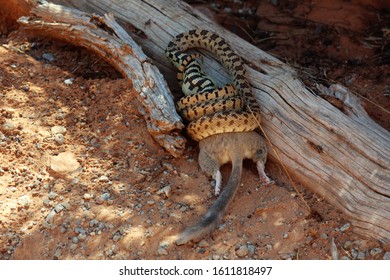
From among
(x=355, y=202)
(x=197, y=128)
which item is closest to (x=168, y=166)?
(x=197, y=128)

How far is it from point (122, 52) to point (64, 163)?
1489mm

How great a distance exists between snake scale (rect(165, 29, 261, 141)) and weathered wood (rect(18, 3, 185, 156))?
24 centimetres

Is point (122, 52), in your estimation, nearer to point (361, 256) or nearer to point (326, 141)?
point (326, 141)

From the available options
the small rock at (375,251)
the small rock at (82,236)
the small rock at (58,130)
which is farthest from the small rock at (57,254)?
the small rock at (375,251)

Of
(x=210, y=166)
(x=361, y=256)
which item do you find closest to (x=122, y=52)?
(x=210, y=166)

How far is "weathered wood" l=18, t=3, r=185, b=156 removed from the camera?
5.84m

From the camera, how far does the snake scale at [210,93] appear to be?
583cm

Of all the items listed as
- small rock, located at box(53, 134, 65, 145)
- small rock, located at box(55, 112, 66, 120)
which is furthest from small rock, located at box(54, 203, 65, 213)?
small rock, located at box(55, 112, 66, 120)

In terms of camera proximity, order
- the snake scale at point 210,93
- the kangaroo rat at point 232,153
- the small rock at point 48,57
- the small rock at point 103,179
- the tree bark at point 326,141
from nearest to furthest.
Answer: the tree bark at point 326,141 < the small rock at point 103,179 < the kangaroo rat at point 232,153 < the snake scale at point 210,93 < the small rock at point 48,57

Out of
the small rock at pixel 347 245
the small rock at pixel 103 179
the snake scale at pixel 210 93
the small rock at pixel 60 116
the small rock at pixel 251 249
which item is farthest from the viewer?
the small rock at pixel 60 116

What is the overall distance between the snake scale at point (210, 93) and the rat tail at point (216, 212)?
1.47 feet

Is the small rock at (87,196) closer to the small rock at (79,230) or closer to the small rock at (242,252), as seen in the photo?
the small rock at (79,230)

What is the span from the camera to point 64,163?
5.69 metres

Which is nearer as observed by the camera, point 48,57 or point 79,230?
point 79,230
